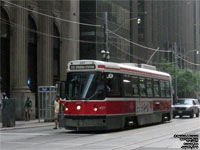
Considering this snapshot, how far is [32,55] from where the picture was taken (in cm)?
3919

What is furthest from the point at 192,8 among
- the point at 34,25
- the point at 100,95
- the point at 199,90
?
the point at 100,95

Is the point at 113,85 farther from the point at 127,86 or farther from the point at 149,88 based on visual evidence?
the point at 149,88

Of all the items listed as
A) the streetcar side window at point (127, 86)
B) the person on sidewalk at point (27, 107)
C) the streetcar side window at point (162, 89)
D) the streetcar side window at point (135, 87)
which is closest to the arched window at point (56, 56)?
the person on sidewalk at point (27, 107)

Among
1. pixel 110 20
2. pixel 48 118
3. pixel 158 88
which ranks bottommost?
pixel 48 118

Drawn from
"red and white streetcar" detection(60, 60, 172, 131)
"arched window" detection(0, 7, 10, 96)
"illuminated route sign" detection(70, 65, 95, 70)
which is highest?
"arched window" detection(0, 7, 10, 96)

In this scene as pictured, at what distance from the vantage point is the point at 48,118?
31453mm

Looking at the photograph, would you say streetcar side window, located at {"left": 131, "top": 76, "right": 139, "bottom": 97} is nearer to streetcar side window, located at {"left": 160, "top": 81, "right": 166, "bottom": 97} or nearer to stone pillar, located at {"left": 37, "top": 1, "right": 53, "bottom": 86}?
streetcar side window, located at {"left": 160, "top": 81, "right": 166, "bottom": 97}

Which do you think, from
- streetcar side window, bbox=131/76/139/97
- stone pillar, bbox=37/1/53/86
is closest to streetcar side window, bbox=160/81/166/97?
streetcar side window, bbox=131/76/139/97

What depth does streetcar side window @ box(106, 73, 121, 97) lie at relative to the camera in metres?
20.0

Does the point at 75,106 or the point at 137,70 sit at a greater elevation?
the point at 137,70

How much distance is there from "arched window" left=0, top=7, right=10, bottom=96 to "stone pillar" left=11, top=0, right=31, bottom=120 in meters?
0.85

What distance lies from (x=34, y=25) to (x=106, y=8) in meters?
13.1

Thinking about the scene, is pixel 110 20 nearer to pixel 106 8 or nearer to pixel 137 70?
pixel 106 8

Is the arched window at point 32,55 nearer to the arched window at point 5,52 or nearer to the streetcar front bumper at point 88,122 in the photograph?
the arched window at point 5,52
